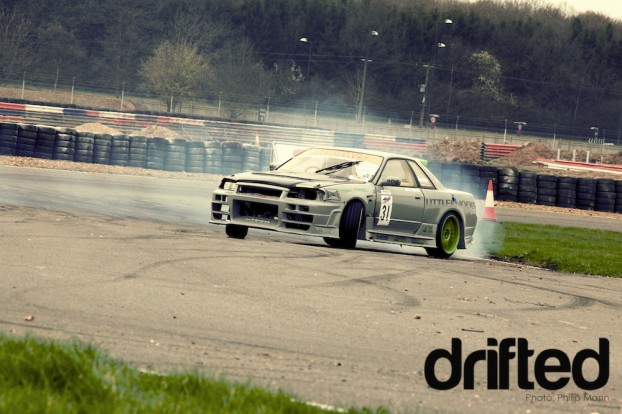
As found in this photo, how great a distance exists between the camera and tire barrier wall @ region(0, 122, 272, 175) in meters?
29.2

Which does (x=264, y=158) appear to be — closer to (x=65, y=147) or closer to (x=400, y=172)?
(x=65, y=147)

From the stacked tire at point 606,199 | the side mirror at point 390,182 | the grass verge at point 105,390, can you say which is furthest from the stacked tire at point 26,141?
the grass verge at point 105,390

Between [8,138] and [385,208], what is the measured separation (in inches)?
704

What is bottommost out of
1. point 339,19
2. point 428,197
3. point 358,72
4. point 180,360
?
point 180,360

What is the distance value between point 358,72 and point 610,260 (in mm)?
88734

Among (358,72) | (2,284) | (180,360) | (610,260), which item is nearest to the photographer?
(180,360)

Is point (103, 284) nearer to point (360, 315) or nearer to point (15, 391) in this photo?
point (360, 315)

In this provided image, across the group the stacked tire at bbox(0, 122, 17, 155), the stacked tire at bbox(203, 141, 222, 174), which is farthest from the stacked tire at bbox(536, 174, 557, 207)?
the stacked tire at bbox(0, 122, 17, 155)

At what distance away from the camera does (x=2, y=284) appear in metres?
8.25

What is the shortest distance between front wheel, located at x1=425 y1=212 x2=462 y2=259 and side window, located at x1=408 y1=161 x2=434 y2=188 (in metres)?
0.48

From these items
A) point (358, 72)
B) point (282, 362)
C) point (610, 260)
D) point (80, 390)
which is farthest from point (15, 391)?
point (358, 72)

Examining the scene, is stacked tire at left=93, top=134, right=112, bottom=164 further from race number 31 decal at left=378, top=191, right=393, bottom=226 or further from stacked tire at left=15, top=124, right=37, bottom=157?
race number 31 decal at left=378, top=191, right=393, bottom=226

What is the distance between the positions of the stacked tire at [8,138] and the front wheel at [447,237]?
56.0ft

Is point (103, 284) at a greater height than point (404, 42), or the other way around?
point (404, 42)
